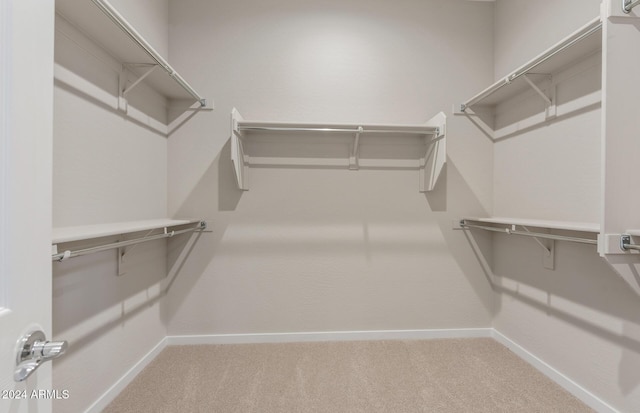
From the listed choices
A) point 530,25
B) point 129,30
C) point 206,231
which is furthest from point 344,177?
point 530,25

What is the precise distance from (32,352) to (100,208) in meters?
1.08

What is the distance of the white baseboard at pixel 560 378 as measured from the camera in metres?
1.36

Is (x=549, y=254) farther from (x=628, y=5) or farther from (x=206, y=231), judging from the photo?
(x=206, y=231)

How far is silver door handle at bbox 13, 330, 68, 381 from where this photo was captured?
444 mm

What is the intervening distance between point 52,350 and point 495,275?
2.40 meters

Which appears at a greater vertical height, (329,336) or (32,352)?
(32,352)

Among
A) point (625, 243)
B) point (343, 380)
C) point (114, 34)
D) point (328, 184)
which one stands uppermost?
point (114, 34)

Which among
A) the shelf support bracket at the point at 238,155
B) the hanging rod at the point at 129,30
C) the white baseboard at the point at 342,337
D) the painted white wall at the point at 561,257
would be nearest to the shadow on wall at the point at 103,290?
the white baseboard at the point at 342,337

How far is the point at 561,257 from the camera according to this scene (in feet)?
5.11

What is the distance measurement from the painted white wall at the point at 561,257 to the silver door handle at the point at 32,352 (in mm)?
1973

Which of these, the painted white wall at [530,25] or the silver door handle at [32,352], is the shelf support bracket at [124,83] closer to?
the silver door handle at [32,352]

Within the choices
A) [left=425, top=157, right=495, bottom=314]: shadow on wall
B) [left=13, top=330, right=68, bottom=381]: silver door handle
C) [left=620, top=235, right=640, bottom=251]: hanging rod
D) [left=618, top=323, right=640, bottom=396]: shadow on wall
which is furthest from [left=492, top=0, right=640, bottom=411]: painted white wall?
[left=13, top=330, right=68, bottom=381]: silver door handle

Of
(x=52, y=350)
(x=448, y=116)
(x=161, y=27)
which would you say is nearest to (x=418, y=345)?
(x=448, y=116)

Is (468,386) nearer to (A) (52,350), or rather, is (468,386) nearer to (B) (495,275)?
(B) (495,275)
